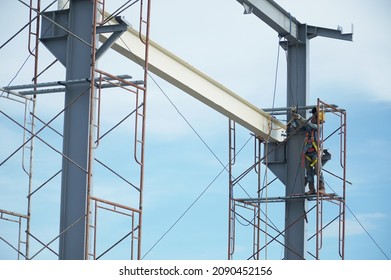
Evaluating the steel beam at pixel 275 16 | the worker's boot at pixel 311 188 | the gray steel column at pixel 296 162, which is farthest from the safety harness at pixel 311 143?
the steel beam at pixel 275 16

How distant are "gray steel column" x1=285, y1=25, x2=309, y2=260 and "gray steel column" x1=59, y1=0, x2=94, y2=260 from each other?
9664mm

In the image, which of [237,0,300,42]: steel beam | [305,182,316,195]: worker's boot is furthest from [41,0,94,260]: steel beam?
[305,182,316,195]: worker's boot

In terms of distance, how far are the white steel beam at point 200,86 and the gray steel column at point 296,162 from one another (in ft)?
2.36

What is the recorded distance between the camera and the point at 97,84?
18422 mm

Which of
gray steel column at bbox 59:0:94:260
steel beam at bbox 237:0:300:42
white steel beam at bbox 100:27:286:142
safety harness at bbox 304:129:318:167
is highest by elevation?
steel beam at bbox 237:0:300:42

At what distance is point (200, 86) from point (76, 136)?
635 cm

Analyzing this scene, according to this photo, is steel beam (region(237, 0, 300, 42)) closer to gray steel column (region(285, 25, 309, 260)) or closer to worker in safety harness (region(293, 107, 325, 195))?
gray steel column (region(285, 25, 309, 260))

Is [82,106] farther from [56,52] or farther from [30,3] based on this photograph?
[30,3]

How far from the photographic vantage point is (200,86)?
952 inches

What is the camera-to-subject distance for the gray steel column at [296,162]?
2683 cm

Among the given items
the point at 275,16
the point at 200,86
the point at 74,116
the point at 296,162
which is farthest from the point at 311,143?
the point at 74,116

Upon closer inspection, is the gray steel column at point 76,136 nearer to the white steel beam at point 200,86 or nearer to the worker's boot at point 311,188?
the white steel beam at point 200,86

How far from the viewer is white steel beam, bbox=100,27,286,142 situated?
69.3 ft

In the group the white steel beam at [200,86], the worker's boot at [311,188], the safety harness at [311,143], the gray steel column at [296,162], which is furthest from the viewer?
the gray steel column at [296,162]
